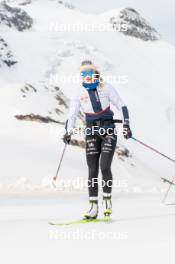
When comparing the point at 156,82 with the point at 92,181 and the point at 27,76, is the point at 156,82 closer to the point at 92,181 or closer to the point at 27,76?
the point at 27,76

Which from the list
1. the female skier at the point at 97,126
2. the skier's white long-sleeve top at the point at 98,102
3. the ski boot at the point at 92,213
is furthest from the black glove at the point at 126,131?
the ski boot at the point at 92,213

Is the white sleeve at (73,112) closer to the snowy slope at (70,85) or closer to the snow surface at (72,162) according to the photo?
the snow surface at (72,162)

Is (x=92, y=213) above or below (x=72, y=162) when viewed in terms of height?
below

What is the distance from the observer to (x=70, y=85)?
98.5m

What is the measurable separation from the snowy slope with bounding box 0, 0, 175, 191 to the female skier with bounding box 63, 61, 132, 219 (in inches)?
294

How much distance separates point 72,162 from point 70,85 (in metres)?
69.2

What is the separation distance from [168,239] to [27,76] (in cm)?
9752

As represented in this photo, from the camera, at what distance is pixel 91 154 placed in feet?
29.3

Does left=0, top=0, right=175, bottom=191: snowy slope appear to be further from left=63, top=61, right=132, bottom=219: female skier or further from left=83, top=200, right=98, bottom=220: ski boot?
left=83, top=200, right=98, bottom=220: ski boot

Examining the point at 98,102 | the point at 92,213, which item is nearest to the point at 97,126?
the point at 98,102

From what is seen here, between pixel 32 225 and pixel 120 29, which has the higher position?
pixel 120 29

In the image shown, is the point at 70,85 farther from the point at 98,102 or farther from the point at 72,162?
the point at 98,102

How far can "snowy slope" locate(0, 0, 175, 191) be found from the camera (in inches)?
1187

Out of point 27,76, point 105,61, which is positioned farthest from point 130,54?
point 27,76
